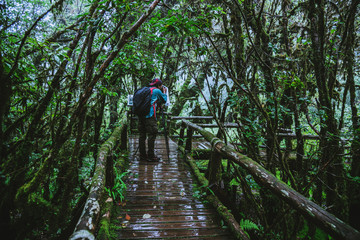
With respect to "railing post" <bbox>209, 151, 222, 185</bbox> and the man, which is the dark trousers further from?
"railing post" <bbox>209, 151, 222, 185</bbox>

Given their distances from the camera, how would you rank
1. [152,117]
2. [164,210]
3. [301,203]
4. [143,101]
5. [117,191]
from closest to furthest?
1. [301,203]
2. [164,210]
3. [117,191]
4. [143,101]
5. [152,117]

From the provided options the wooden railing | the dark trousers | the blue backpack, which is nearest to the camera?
the wooden railing

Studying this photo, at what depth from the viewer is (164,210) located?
3242 millimetres

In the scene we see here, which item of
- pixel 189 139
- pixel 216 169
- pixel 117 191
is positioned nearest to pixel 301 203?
pixel 216 169

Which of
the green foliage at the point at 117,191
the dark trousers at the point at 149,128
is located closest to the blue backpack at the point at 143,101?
the dark trousers at the point at 149,128

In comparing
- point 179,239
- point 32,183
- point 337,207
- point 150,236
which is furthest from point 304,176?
point 32,183

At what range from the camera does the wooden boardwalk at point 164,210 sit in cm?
274

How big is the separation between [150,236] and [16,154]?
198 cm

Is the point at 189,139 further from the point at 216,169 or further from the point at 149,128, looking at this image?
the point at 216,169

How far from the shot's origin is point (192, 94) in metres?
10.8

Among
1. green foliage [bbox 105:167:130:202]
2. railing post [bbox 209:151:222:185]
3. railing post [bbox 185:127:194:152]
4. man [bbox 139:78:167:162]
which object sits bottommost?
green foliage [bbox 105:167:130:202]

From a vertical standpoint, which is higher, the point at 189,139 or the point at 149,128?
the point at 149,128

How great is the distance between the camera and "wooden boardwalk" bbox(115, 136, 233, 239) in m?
2.74

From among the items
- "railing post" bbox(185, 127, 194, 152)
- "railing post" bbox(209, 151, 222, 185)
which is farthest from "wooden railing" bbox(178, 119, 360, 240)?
"railing post" bbox(185, 127, 194, 152)
